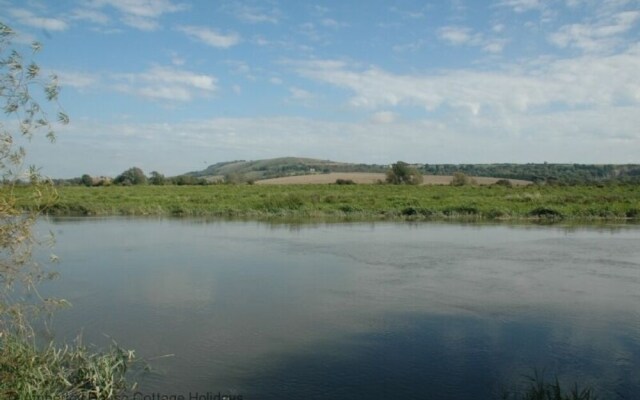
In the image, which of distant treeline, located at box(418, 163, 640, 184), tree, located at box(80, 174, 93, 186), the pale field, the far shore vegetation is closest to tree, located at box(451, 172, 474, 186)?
the pale field

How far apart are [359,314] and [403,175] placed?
172ft

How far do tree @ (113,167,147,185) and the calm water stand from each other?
129 ft

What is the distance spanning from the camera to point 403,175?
5972 centimetres

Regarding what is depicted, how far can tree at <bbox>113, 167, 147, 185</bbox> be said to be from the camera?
53347 mm

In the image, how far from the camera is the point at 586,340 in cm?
695

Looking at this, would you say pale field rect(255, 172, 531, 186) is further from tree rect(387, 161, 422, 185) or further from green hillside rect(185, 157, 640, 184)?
green hillside rect(185, 157, 640, 184)

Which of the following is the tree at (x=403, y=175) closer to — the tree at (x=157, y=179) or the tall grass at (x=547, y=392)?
the tree at (x=157, y=179)

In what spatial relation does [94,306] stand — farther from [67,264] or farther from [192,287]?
[67,264]

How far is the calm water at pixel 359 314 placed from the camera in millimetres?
5816

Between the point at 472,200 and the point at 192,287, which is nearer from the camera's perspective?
the point at 192,287

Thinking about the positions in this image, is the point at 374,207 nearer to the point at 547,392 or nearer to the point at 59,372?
the point at 547,392

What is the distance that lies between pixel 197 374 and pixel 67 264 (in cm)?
761

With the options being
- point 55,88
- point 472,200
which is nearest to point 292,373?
point 55,88

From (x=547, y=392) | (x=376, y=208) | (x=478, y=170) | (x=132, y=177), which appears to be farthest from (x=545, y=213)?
(x=478, y=170)
